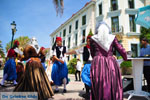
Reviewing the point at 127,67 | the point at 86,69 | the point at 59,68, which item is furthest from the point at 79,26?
the point at 86,69

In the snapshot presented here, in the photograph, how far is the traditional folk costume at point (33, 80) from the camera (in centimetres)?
342

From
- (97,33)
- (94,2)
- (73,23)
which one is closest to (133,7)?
(94,2)

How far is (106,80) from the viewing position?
2.47 metres

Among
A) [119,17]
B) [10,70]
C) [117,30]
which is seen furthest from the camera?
[117,30]

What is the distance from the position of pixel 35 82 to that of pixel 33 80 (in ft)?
0.25

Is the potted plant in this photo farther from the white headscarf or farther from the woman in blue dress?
the white headscarf

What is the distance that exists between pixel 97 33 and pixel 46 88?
1987 mm

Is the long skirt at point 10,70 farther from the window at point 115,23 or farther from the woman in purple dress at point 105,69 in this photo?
the window at point 115,23

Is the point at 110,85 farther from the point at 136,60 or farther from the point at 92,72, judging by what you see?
the point at 136,60

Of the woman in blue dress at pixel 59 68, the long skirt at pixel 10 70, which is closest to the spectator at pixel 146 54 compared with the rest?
the woman in blue dress at pixel 59 68

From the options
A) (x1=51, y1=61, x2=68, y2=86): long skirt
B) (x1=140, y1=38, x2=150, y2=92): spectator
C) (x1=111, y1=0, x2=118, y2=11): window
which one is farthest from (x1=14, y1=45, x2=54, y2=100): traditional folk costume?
(x1=111, y1=0, x2=118, y2=11): window

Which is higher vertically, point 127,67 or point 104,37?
point 104,37

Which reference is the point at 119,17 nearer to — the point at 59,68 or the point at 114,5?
the point at 114,5

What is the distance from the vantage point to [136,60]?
12.7 feet
